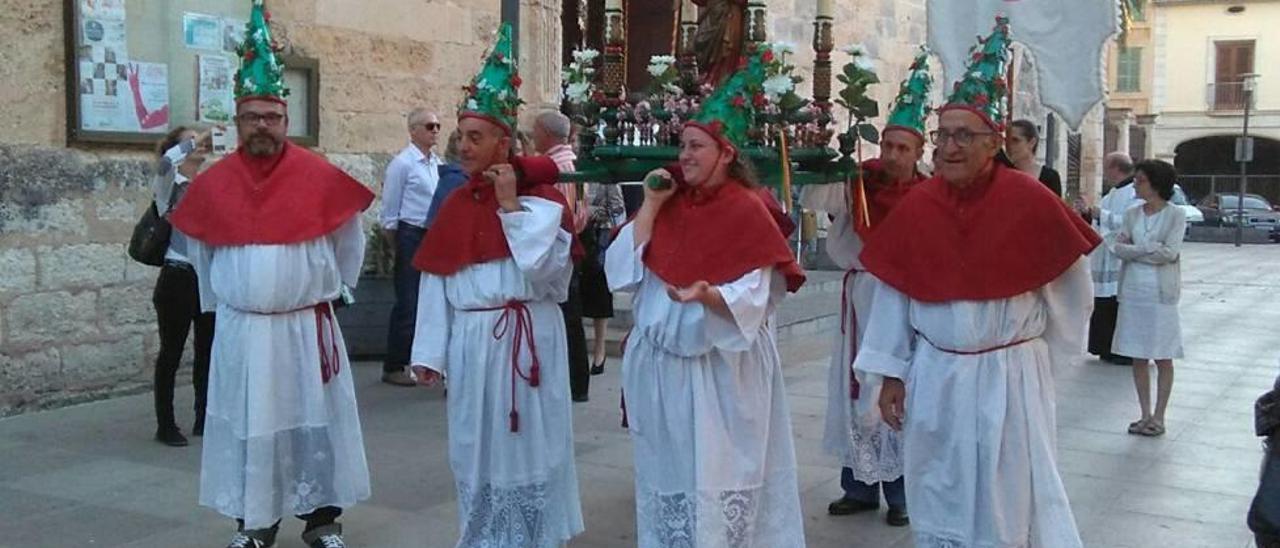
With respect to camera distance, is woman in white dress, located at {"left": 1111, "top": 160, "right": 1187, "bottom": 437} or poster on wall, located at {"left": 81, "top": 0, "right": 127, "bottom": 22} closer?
poster on wall, located at {"left": 81, "top": 0, "right": 127, "bottom": 22}

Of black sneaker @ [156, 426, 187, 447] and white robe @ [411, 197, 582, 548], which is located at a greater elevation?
white robe @ [411, 197, 582, 548]

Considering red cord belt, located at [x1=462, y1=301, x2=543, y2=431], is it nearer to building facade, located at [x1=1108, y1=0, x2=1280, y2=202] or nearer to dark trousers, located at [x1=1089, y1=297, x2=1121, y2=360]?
dark trousers, located at [x1=1089, y1=297, x2=1121, y2=360]

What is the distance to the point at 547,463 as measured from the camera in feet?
15.0

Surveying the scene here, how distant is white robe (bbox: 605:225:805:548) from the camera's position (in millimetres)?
4062

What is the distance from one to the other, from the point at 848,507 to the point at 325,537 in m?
2.38

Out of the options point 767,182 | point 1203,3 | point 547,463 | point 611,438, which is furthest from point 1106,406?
point 1203,3

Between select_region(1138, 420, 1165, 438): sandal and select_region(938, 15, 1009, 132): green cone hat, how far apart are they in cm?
404

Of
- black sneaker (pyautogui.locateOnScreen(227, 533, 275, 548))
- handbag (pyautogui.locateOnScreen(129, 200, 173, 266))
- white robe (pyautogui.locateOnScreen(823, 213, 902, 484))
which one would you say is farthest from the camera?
handbag (pyautogui.locateOnScreen(129, 200, 173, 266))

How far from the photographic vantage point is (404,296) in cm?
855

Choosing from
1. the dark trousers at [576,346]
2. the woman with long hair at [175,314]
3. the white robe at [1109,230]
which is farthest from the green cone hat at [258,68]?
the white robe at [1109,230]

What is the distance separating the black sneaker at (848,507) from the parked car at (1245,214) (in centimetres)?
3237

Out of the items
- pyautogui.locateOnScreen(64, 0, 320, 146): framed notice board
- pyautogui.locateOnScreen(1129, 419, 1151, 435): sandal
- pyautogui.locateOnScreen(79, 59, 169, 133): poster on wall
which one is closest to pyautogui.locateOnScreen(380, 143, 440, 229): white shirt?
pyautogui.locateOnScreen(64, 0, 320, 146): framed notice board

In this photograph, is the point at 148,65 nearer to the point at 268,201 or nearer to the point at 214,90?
the point at 214,90

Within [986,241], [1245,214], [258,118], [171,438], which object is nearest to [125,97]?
[171,438]
